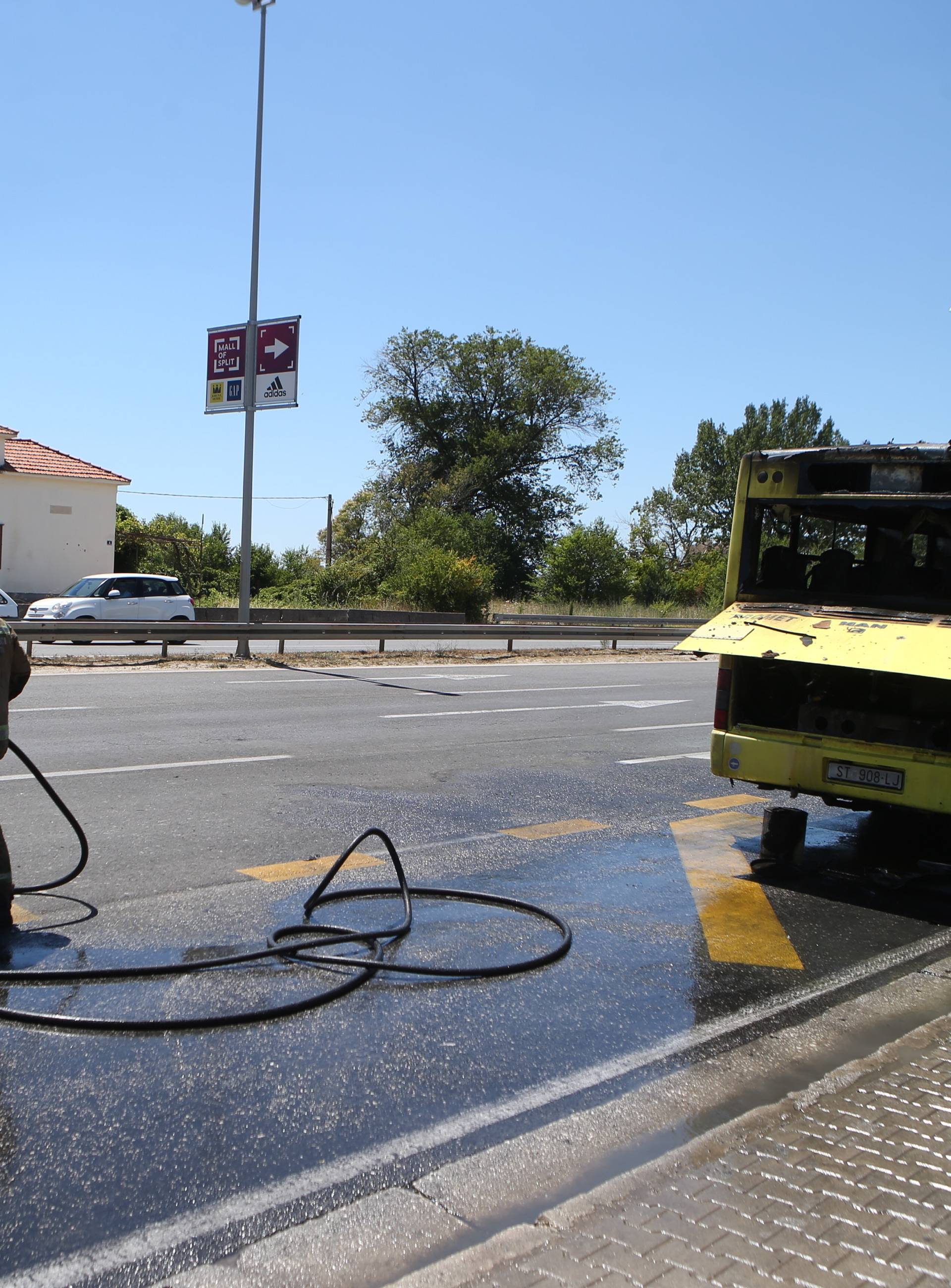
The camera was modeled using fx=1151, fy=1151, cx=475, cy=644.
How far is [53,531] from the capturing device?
37.9 meters

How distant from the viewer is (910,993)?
482 centimetres

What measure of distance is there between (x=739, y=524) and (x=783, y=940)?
9.49 feet

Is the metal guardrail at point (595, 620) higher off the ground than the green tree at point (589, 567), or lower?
lower

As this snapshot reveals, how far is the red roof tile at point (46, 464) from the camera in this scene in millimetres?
37438

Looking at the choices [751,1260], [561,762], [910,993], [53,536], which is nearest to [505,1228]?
[751,1260]

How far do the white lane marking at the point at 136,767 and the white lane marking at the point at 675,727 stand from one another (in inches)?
173

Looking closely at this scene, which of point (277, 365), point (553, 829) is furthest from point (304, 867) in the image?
point (277, 365)

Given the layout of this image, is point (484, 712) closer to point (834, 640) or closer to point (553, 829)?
point (553, 829)

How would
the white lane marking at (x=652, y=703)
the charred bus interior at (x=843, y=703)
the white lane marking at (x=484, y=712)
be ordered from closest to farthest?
1. the charred bus interior at (x=843, y=703)
2. the white lane marking at (x=484, y=712)
3. the white lane marking at (x=652, y=703)

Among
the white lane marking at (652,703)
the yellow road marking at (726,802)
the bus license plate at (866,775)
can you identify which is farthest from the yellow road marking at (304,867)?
the white lane marking at (652,703)

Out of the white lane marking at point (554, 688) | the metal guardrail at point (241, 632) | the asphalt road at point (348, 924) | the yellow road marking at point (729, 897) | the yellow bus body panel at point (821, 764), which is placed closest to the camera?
the asphalt road at point (348, 924)

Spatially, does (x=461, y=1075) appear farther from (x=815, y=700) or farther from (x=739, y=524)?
(x=739, y=524)

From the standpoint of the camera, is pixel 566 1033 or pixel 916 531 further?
pixel 916 531

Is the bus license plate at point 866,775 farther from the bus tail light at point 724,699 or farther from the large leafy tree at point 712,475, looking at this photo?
the large leafy tree at point 712,475
